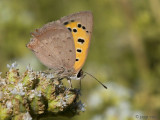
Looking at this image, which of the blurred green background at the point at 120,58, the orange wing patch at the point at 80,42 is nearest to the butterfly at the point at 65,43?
the orange wing patch at the point at 80,42

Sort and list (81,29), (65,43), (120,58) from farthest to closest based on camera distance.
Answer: (120,58)
(65,43)
(81,29)

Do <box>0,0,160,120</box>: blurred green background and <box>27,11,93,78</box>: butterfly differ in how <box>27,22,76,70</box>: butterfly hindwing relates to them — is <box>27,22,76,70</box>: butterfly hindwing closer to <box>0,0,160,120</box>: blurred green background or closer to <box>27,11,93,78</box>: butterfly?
<box>27,11,93,78</box>: butterfly

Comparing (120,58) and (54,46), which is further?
(120,58)

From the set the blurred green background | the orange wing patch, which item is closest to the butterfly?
the orange wing patch

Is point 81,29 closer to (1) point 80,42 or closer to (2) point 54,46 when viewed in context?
(1) point 80,42

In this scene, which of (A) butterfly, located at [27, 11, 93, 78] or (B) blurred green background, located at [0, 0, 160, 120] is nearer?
(A) butterfly, located at [27, 11, 93, 78]

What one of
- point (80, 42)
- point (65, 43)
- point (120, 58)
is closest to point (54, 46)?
point (65, 43)

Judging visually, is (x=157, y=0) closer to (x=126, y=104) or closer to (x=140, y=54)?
(x=140, y=54)
